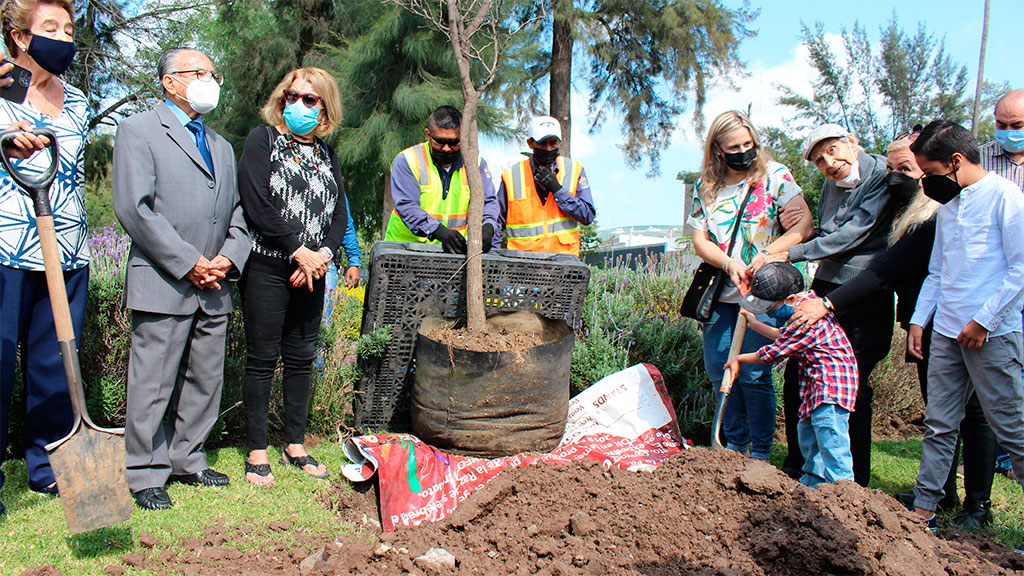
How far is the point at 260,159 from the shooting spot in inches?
141

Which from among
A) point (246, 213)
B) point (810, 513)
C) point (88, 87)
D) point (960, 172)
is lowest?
point (810, 513)

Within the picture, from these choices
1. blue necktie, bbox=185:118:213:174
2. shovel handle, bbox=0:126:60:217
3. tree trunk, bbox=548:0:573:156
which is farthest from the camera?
tree trunk, bbox=548:0:573:156

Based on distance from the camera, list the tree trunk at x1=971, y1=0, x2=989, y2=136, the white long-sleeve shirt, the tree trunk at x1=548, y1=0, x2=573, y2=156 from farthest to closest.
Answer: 1. the tree trunk at x1=971, y1=0, x2=989, y2=136
2. the tree trunk at x1=548, y1=0, x2=573, y2=156
3. the white long-sleeve shirt

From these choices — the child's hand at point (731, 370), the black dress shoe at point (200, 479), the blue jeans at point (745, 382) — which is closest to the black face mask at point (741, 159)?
the blue jeans at point (745, 382)

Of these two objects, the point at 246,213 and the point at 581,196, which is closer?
the point at 246,213

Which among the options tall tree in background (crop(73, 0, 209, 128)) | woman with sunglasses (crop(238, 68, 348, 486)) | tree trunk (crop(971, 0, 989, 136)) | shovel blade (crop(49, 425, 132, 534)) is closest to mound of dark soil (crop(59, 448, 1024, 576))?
shovel blade (crop(49, 425, 132, 534))

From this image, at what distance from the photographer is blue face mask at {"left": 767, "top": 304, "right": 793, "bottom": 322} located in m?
3.98

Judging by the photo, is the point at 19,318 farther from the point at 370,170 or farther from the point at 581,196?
the point at 370,170

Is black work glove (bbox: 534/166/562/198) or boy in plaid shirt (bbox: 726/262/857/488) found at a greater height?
black work glove (bbox: 534/166/562/198)

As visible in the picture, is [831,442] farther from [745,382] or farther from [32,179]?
[32,179]

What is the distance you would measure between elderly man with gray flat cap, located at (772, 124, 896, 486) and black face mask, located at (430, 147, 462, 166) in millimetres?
2104

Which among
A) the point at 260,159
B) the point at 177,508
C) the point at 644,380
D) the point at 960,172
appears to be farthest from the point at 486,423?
the point at 960,172

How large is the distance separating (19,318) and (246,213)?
1.11 metres

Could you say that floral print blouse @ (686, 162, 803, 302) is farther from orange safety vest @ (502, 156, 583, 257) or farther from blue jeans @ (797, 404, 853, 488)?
orange safety vest @ (502, 156, 583, 257)
